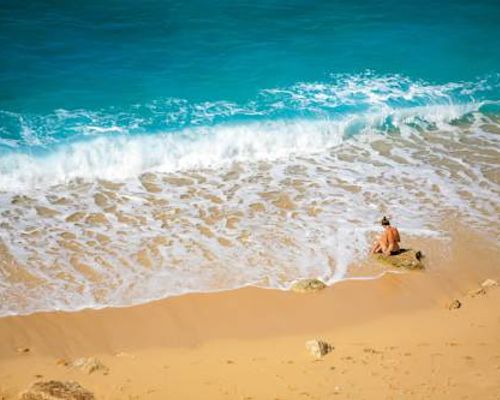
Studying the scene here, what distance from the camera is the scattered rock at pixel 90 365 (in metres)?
6.45

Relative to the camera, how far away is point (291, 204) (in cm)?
1120

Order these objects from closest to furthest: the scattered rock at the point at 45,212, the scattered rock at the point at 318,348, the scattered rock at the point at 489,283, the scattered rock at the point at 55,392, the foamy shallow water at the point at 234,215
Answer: the scattered rock at the point at 55,392
the scattered rock at the point at 318,348
the scattered rock at the point at 489,283
the foamy shallow water at the point at 234,215
the scattered rock at the point at 45,212

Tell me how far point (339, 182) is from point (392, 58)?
9609 mm

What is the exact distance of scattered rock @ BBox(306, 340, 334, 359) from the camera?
6.70 m

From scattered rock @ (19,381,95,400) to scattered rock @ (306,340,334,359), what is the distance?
7.97 feet

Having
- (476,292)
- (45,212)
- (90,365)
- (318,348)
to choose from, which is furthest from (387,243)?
(45,212)

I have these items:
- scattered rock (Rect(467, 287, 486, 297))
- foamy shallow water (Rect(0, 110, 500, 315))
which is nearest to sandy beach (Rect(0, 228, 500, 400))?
scattered rock (Rect(467, 287, 486, 297))

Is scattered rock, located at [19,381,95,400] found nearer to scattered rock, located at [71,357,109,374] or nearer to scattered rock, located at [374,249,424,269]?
scattered rock, located at [71,357,109,374]

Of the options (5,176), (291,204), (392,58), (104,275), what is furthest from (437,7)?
(104,275)

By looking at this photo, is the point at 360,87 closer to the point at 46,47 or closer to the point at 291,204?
the point at 291,204

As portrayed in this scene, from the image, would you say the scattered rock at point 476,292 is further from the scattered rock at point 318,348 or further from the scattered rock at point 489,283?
the scattered rock at point 318,348

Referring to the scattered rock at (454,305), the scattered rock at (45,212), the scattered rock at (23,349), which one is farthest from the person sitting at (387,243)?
the scattered rock at (45,212)

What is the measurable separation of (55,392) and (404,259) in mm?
Result: 5402

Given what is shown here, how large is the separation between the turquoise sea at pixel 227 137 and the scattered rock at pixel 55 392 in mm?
2091
